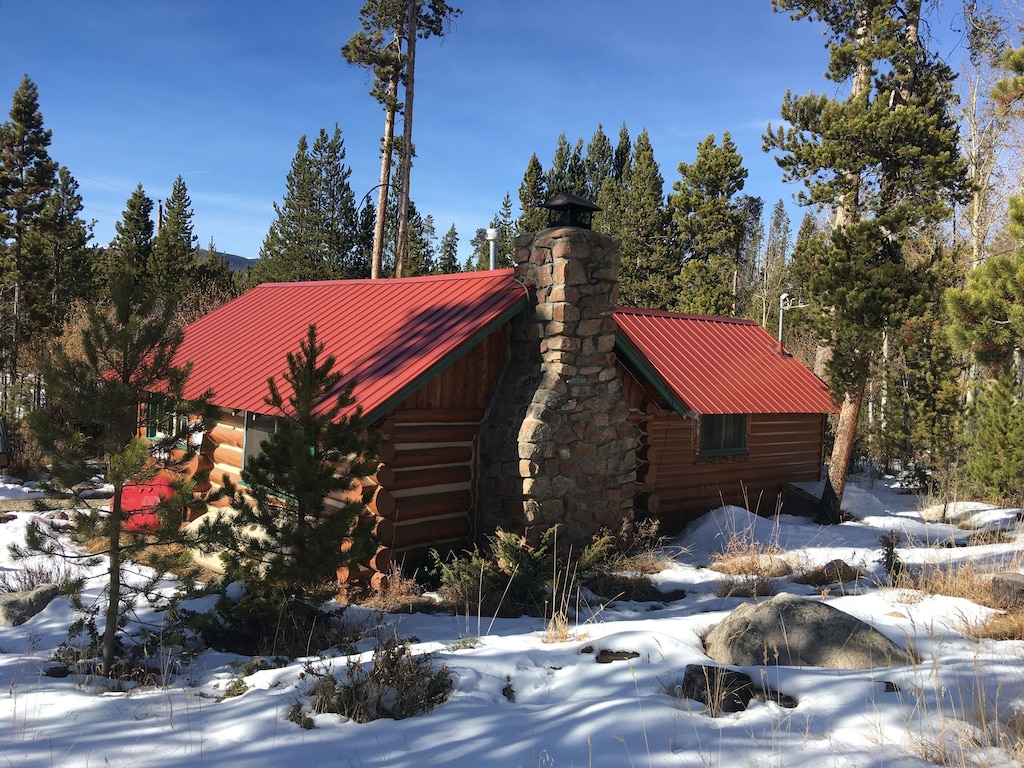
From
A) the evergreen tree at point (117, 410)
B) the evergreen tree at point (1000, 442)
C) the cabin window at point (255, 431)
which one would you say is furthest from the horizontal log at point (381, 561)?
the evergreen tree at point (1000, 442)

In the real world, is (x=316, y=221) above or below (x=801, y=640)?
above

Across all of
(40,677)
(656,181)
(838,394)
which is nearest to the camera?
(40,677)

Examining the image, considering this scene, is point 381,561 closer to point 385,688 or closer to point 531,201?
point 385,688

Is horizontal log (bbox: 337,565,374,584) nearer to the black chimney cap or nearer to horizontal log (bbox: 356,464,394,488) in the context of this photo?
horizontal log (bbox: 356,464,394,488)

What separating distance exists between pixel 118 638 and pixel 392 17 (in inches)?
943

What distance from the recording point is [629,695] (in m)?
4.96

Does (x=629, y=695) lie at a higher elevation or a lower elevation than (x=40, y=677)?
higher

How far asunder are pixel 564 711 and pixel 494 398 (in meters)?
6.23

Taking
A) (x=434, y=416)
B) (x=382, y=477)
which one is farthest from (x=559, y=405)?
(x=382, y=477)

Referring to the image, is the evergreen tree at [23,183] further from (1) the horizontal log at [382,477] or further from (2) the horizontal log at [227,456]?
(1) the horizontal log at [382,477]

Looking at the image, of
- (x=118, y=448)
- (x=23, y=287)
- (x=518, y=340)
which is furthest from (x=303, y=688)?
(x=23, y=287)

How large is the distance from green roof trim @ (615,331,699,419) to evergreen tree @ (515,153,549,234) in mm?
27833

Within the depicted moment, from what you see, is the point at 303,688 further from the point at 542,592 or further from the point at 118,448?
the point at 542,592

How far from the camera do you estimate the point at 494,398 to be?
1068cm
